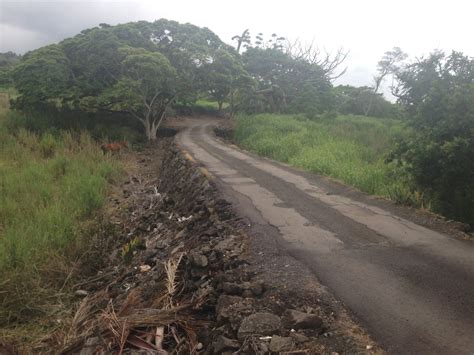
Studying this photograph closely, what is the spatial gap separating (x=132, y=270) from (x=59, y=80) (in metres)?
17.0

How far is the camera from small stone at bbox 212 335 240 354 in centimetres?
302

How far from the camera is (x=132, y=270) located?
5.72 m

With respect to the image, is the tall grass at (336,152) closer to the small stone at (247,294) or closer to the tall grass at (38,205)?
the small stone at (247,294)

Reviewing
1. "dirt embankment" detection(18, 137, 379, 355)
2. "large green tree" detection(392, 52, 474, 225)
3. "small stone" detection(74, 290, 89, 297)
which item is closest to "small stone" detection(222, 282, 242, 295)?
"dirt embankment" detection(18, 137, 379, 355)

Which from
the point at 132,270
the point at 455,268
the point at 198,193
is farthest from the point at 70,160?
the point at 455,268

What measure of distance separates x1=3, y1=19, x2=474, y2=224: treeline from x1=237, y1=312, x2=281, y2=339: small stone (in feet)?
15.4

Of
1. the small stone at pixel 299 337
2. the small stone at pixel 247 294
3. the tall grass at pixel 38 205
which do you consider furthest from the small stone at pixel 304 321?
the tall grass at pixel 38 205

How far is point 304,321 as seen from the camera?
126 inches

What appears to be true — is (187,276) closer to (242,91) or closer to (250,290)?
(250,290)

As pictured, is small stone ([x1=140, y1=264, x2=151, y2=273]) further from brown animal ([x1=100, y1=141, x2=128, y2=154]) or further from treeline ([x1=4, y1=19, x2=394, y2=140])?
treeline ([x1=4, y1=19, x2=394, y2=140])

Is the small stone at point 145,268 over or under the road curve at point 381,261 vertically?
under

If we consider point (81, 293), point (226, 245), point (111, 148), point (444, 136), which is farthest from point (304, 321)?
point (111, 148)

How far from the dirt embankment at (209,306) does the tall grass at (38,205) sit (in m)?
0.79

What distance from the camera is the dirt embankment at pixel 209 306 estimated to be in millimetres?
A: 3115
